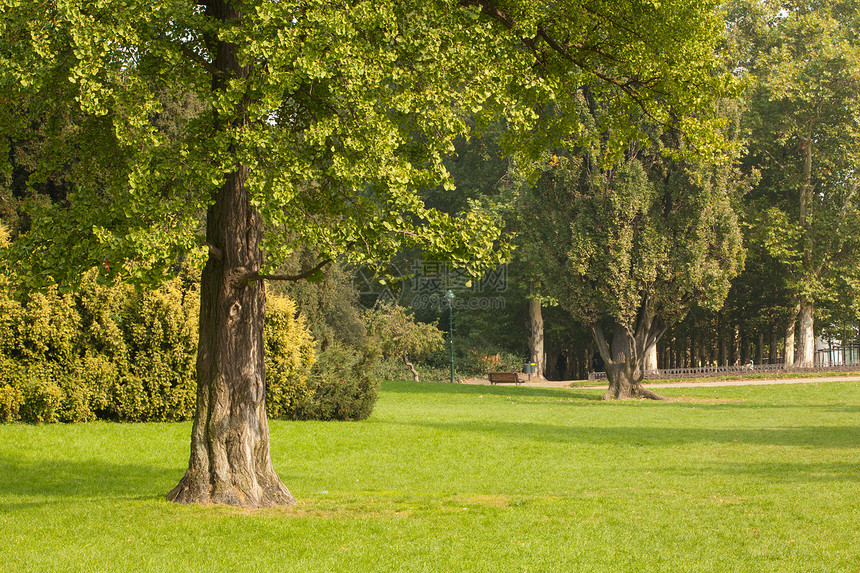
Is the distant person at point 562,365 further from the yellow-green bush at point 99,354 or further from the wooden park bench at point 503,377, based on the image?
the yellow-green bush at point 99,354

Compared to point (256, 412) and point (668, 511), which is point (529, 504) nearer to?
point (668, 511)

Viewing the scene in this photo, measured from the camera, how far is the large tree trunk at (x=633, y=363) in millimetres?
28062

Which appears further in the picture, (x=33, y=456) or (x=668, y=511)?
(x=33, y=456)

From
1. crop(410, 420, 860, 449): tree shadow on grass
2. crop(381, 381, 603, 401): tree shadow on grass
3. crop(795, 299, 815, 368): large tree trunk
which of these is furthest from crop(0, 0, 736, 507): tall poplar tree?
crop(795, 299, 815, 368): large tree trunk

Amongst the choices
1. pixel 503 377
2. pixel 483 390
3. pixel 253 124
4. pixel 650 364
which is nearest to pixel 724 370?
pixel 650 364

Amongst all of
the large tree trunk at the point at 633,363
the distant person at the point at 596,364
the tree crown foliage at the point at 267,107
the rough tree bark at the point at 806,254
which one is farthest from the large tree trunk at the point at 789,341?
the tree crown foliage at the point at 267,107

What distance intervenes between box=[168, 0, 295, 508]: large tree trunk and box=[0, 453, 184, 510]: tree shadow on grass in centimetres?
105

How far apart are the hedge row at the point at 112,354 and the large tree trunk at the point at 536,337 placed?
23.6m

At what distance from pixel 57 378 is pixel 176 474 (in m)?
4.48

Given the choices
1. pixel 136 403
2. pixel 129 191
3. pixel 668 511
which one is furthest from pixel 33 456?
pixel 668 511

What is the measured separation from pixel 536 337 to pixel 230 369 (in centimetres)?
3211

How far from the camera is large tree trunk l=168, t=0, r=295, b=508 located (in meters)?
9.34

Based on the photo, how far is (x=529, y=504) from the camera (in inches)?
387

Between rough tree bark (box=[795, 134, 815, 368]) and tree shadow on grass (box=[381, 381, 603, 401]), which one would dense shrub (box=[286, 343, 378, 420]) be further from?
rough tree bark (box=[795, 134, 815, 368])
